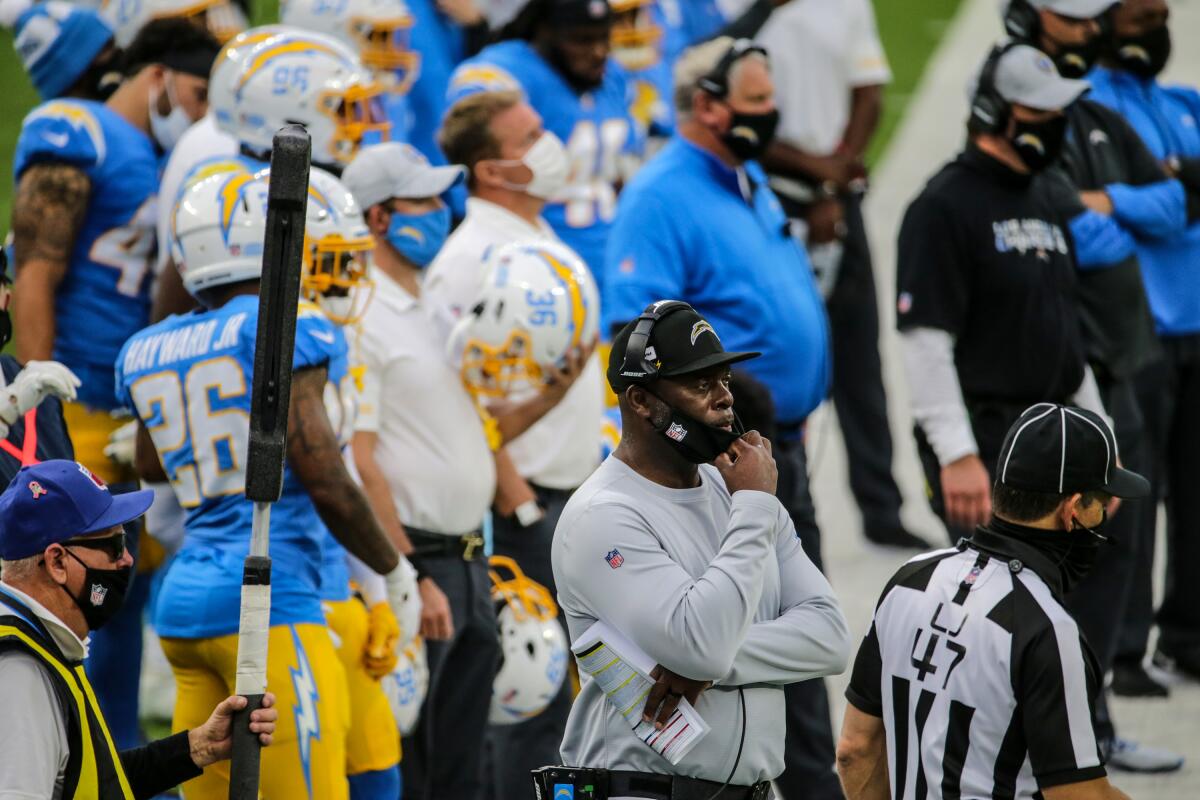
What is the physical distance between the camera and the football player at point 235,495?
506 centimetres

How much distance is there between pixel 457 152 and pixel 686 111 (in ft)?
3.01

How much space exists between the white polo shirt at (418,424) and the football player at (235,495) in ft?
2.49

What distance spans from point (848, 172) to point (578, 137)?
1715 millimetres

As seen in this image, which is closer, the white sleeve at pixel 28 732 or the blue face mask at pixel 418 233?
the white sleeve at pixel 28 732

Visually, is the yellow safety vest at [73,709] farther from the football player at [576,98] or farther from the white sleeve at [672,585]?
the football player at [576,98]

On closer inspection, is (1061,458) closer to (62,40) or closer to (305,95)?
(305,95)

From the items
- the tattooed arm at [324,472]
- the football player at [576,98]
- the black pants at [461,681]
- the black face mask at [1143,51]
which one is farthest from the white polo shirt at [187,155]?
the black face mask at [1143,51]

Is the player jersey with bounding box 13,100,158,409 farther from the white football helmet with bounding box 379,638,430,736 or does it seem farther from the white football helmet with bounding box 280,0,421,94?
the white football helmet with bounding box 280,0,421,94

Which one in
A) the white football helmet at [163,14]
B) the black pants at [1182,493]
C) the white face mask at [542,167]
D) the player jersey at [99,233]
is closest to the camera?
the player jersey at [99,233]

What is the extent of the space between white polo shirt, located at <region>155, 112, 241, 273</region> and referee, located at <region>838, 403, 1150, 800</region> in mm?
3125

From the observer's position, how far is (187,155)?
6.75 meters

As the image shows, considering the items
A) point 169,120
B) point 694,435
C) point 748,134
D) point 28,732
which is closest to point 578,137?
point 748,134

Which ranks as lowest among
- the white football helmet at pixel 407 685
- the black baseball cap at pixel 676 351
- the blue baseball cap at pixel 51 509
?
the white football helmet at pixel 407 685

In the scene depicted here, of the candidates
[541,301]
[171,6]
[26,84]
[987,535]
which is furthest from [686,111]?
[26,84]
